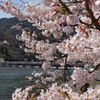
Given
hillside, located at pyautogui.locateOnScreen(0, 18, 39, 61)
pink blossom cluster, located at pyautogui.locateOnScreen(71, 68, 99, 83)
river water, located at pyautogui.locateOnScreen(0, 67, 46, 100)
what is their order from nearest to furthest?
pink blossom cluster, located at pyautogui.locateOnScreen(71, 68, 99, 83), river water, located at pyautogui.locateOnScreen(0, 67, 46, 100), hillside, located at pyautogui.locateOnScreen(0, 18, 39, 61)

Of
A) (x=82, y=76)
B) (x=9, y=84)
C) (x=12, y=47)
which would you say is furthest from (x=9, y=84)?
(x=12, y=47)

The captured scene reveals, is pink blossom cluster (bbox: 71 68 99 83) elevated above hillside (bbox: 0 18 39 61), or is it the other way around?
hillside (bbox: 0 18 39 61)

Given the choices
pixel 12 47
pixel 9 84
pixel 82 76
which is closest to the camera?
pixel 82 76

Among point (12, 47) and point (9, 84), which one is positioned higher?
point (12, 47)

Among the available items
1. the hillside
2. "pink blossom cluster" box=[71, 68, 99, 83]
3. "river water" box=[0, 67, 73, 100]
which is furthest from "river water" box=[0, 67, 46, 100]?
the hillside

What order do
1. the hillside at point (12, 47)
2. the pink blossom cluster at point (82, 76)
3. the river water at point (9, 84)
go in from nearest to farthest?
the pink blossom cluster at point (82, 76)
the river water at point (9, 84)
the hillside at point (12, 47)

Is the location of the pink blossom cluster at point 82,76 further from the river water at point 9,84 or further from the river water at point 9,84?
the river water at point 9,84

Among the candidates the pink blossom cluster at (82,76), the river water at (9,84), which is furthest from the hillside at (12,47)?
the pink blossom cluster at (82,76)

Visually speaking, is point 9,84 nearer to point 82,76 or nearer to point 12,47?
point 82,76

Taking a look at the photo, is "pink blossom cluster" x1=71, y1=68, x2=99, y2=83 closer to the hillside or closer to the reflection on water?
the reflection on water

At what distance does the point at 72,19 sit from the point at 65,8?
0.12 m

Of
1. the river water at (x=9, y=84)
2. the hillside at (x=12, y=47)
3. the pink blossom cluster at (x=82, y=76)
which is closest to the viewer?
the pink blossom cluster at (x=82, y=76)

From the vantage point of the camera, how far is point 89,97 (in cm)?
158

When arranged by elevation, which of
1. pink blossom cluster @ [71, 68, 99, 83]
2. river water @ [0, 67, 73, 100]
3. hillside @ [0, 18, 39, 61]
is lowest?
pink blossom cluster @ [71, 68, 99, 83]
